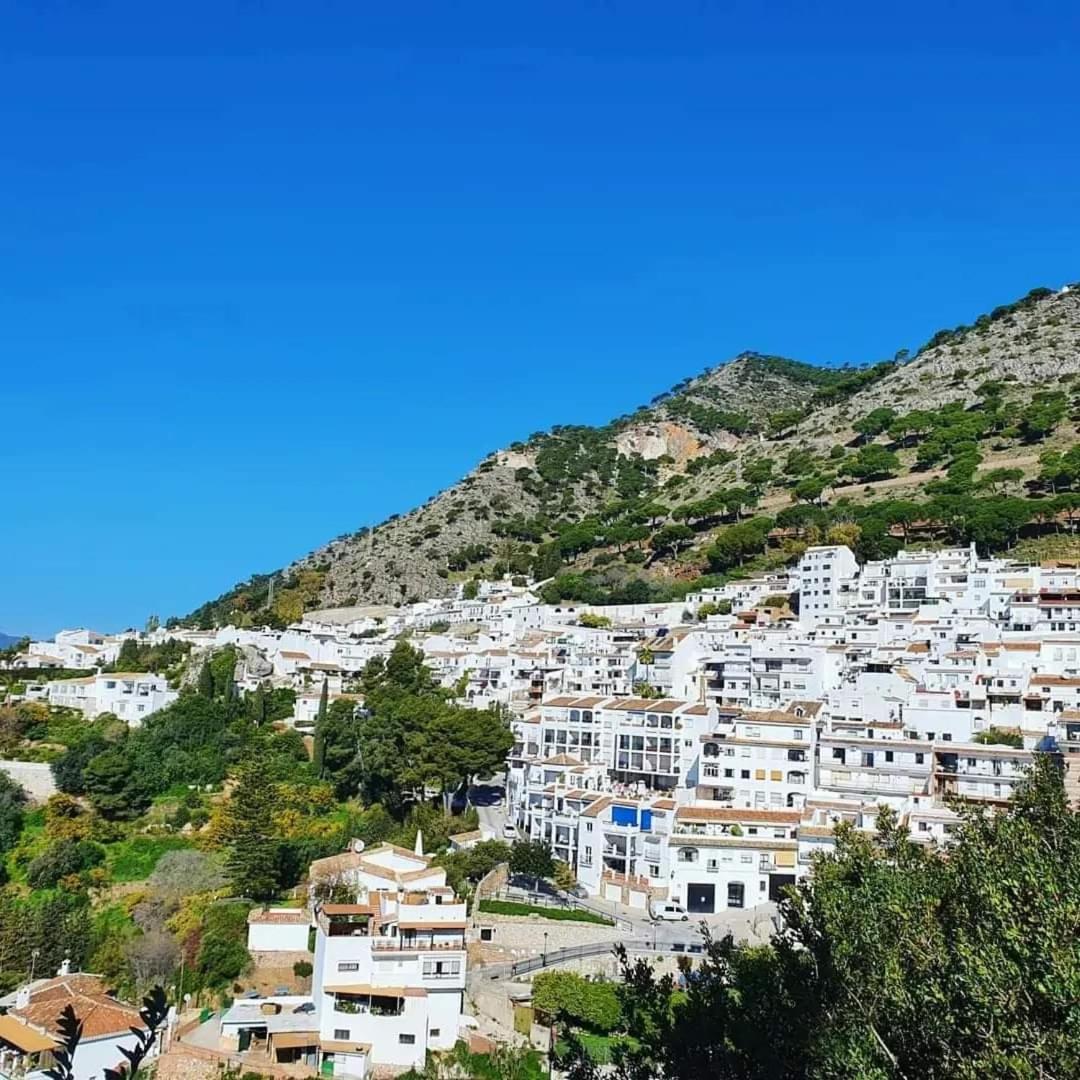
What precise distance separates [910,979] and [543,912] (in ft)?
71.3

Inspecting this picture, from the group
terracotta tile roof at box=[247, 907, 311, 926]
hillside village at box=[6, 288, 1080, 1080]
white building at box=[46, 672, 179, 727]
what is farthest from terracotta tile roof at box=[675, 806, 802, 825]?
white building at box=[46, 672, 179, 727]

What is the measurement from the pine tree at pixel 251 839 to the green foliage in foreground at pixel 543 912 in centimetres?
849

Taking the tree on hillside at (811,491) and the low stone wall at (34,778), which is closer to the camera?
the low stone wall at (34,778)

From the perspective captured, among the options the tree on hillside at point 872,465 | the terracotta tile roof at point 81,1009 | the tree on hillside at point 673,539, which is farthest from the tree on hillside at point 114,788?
the tree on hillside at point 872,465

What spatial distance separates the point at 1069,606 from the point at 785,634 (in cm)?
1326

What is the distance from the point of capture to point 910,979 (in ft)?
43.8

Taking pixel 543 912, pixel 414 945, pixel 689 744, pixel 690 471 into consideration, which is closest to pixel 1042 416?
pixel 690 471

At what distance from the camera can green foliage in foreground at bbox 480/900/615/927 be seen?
33.3 metres

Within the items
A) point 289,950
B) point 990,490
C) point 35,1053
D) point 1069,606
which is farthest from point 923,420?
point 35,1053

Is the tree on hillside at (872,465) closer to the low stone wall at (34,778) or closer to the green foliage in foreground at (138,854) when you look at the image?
the green foliage in foreground at (138,854)

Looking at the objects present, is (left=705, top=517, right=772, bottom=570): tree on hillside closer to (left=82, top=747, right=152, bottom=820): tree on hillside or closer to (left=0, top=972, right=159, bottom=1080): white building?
(left=82, top=747, right=152, bottom=820): tree on hillside

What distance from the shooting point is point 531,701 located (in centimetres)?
5716

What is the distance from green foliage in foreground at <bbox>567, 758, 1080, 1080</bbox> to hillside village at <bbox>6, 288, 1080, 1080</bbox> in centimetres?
71

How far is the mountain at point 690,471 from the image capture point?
3526 inches
